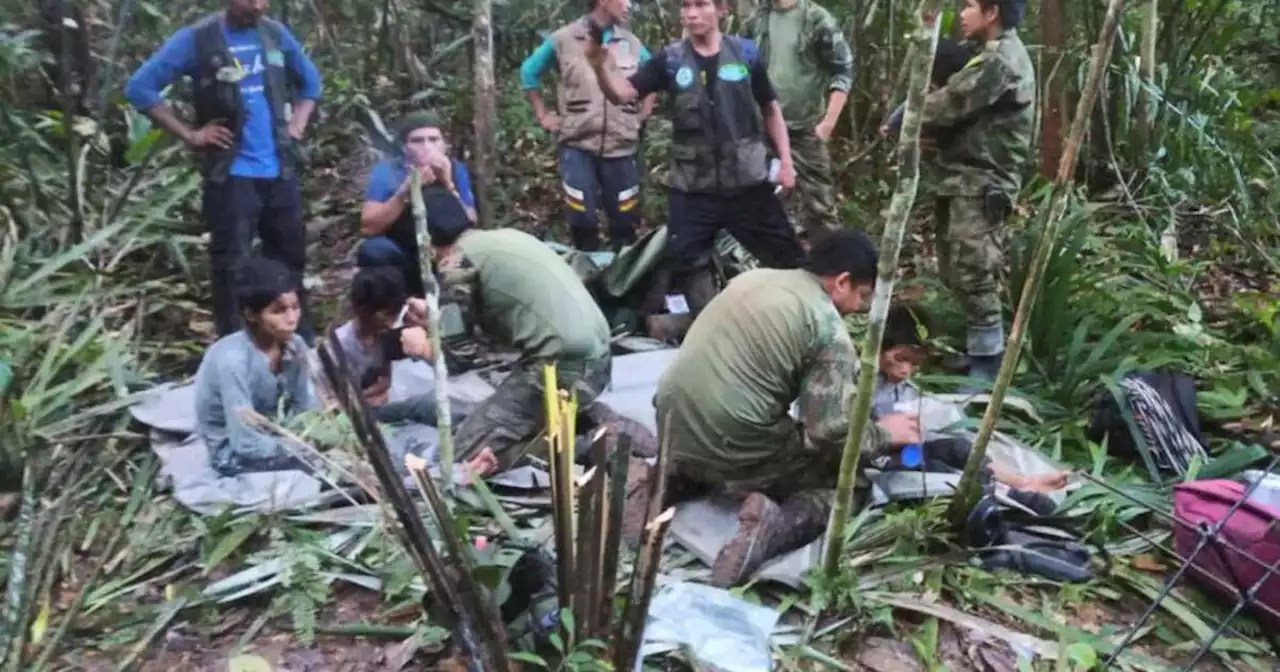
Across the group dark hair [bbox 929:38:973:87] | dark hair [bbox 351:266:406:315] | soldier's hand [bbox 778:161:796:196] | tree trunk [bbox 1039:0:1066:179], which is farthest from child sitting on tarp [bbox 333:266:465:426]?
tree trunk [bbox 1039:0:1066:179]

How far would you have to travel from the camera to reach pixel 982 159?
4875 millimetres

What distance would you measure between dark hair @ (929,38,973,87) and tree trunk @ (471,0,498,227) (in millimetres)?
2135

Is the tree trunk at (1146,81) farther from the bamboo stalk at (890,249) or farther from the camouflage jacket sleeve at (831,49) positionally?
the bamboo stalk at (890,249)

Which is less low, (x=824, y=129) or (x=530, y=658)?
(x=824, y=129)

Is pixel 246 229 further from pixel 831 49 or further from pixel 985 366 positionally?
pixel 985 366

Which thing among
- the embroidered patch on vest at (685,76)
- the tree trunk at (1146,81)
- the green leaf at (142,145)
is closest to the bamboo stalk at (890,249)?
the embroidered patch on vest at (685,76)

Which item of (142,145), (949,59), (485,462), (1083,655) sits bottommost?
(1083,655)

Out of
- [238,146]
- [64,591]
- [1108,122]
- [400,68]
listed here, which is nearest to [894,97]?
[1108,122]

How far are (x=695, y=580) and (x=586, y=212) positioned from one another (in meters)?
2.94

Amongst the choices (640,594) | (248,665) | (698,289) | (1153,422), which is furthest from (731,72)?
(248,665)


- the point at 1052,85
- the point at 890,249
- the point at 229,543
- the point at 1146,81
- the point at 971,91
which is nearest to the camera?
the point at 890,249

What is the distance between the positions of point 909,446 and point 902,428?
0.83 ft

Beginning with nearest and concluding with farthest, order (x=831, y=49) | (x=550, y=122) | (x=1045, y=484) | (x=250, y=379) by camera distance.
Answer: (x=1045, y=484) → (x=250, y=379) → (x=831, y=49) → (x=550, y=122)

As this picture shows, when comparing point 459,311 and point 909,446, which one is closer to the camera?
point 909,446
